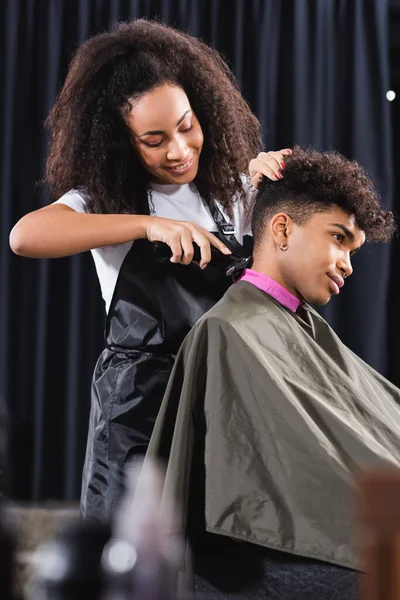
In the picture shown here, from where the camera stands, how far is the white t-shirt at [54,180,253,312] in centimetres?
214

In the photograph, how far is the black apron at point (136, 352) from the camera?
6.61 ft

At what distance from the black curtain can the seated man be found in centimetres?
158

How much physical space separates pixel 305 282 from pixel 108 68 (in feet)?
2.33

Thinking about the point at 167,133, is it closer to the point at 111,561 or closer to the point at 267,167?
the point at 267,167

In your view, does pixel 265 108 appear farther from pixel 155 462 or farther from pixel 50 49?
pixel 155 462

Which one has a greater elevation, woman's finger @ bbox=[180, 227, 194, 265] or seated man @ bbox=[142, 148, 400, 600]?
woman's finger @ bbox=[180, 227, 194, 265]

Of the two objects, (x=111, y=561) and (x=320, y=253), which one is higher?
(x=320, y=253)

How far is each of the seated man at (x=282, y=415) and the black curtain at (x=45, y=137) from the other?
1.58 m

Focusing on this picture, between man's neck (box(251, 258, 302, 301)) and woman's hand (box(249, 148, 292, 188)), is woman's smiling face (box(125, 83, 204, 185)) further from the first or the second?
man's neck (box(251, 258, 302, 301))

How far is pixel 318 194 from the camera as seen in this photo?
198 cm

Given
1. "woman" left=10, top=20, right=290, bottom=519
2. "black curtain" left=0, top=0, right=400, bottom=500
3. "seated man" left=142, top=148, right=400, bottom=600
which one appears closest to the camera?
"seated man" left=142, top=148, right=400, bottom=600

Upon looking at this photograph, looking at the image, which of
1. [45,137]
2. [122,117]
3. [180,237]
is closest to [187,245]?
[180,237]

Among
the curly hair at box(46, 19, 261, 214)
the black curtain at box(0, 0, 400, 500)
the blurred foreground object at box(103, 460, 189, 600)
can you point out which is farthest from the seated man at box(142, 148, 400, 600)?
the black curtain at box(0, 0, 400, 500)

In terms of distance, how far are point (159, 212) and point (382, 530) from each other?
5.28 feet
